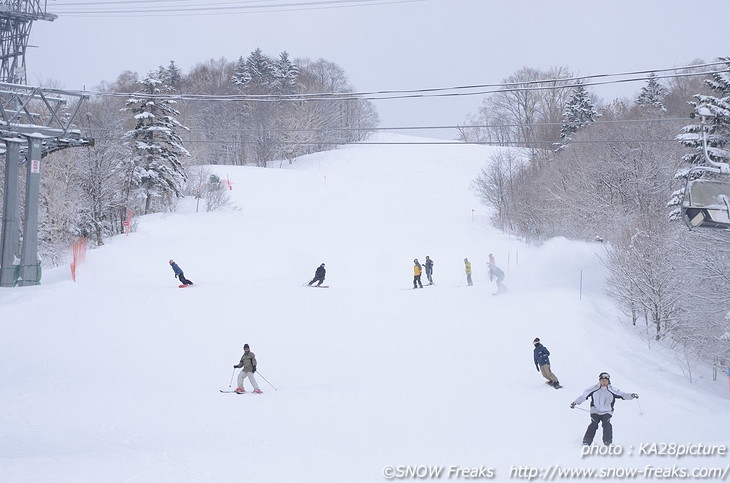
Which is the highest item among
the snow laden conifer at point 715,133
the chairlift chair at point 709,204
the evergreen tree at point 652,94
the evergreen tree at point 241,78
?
the evergreen tree at point 241,78

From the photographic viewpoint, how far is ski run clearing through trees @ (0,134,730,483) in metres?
10.2

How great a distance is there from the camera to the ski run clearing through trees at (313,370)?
1016cm

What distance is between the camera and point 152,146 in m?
40.7

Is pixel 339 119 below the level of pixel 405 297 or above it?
above

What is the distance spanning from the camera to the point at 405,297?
24.7 meters

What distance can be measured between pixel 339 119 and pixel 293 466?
83.3 meters

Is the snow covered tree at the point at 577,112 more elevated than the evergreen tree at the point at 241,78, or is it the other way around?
the evergreen tree at the point at 241,78

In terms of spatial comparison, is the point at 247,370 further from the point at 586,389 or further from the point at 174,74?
the point at 174,74

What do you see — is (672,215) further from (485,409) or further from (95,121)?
(95,121)

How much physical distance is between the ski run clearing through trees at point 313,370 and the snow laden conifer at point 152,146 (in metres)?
6.43

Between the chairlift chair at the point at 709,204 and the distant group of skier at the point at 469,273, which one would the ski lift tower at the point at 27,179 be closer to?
the distant group of skier at the point at 469,273

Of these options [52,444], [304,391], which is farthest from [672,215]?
[52,444]

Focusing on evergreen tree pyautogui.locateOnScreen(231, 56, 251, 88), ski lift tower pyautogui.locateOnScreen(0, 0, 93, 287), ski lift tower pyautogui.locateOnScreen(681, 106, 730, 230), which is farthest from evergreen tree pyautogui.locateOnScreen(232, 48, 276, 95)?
ski lift tower pyautogui.locateOnScreen(681, 106, 730, 230)

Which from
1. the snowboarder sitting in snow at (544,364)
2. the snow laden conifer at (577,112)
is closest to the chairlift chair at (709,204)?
the snowboarder sitting in snow at (544,364)
